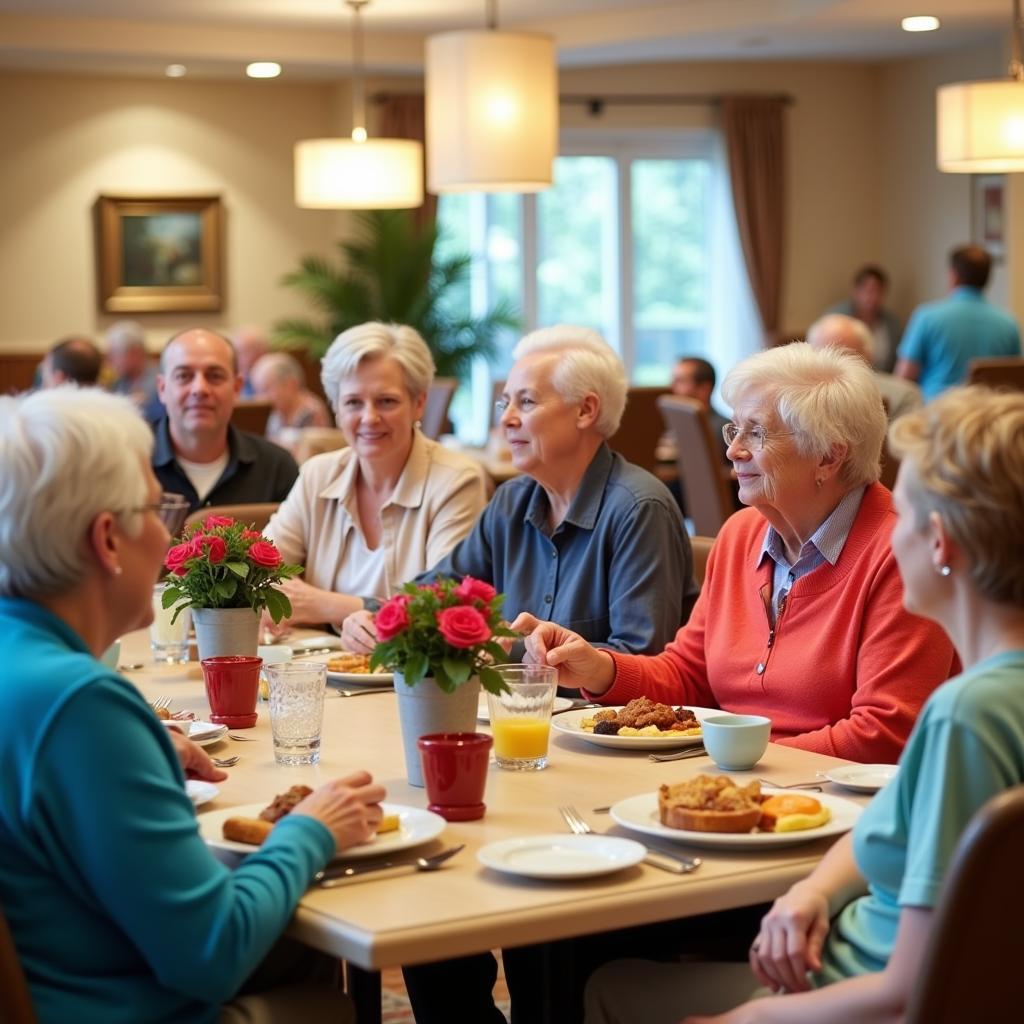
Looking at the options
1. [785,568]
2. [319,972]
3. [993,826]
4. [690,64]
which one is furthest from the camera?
[690,64]

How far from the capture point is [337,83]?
1060 cm

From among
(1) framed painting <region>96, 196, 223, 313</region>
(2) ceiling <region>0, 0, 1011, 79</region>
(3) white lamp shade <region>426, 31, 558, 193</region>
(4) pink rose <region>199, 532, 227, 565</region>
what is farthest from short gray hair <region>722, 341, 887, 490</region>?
(1) framed painting <region>96, 196, 223, 313</region>

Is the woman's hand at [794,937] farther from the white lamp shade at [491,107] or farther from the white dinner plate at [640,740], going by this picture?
the white lamp shade at [491,107]

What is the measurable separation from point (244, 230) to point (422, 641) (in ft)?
29.5

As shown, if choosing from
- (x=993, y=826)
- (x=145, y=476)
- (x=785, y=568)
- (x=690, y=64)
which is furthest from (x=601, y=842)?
(x=690, y=64)

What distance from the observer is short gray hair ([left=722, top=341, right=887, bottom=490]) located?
2416 millimetres

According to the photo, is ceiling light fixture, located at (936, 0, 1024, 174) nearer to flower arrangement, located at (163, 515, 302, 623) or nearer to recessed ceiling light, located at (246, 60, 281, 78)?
flower arrangement, located at (163, 515, 302, 623)

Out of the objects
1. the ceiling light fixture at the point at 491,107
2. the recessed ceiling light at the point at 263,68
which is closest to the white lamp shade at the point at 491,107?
the ceiling light fixture at the point at 491,107

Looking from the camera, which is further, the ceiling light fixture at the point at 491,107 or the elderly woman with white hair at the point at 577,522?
the ceiling light fixture at the point at 491,107

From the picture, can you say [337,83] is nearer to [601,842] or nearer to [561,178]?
[561,178]

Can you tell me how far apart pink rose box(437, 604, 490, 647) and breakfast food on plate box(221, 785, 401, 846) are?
0.76 ft

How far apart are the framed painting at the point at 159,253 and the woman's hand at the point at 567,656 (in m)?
8.34

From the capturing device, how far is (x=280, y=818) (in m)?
1.76

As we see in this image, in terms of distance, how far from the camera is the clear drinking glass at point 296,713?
212cm
